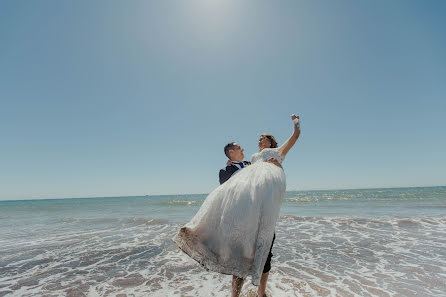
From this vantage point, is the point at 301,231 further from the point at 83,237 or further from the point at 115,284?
the point at 83,237

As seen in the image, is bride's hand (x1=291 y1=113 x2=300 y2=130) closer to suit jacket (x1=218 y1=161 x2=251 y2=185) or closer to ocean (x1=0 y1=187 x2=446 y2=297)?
suit jacket (x1=218 y1=161 x2=251 y2=185)

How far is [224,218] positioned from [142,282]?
11.8 feet

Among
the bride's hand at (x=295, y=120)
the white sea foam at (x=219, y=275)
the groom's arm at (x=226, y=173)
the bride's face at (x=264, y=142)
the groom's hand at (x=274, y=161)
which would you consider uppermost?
the bride's hand at (x=295, y=120)

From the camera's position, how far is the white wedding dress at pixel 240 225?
2.60 m

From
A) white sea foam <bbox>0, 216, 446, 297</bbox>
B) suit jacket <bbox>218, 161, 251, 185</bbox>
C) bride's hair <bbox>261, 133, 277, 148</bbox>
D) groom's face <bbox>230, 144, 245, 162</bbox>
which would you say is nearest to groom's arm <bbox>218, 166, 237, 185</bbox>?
suit jacket <bbox>218, 161, 251, 185</bbox>

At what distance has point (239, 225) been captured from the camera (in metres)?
2.60

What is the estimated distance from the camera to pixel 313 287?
4.55 meters

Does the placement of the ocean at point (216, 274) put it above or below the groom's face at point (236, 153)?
below

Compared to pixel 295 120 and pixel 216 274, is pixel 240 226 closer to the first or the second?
pixel 295 120

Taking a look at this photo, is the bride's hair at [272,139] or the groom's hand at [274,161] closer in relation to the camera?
the groom's hand at [274,161]

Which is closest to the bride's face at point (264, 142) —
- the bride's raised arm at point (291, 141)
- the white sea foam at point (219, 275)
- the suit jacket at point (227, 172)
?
the bride's raised arm at point (291, 141)

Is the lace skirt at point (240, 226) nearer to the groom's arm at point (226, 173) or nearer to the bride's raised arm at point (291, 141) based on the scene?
the bride's raised arm at point (291, 141)

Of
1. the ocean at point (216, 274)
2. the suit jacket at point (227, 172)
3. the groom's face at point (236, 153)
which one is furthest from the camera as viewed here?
the ocean at point (216, 274)

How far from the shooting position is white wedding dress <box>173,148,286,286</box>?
260 cm
